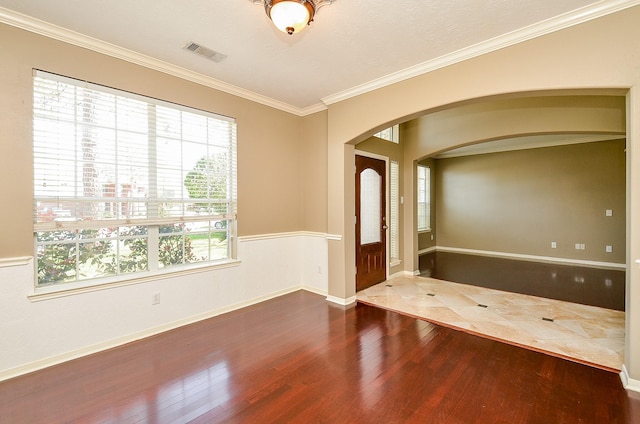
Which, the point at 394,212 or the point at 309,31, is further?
the point at 394,212

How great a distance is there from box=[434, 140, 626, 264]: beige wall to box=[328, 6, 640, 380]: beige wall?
558 cm

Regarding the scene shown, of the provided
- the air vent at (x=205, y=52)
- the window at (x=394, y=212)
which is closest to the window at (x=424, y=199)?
the window at (x=394, y=212)

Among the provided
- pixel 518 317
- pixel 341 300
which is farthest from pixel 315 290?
pixel 518 317

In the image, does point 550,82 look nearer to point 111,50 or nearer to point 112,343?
point 111,50

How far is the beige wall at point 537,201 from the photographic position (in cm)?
629

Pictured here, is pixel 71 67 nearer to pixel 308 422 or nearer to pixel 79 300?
pixel 79 300

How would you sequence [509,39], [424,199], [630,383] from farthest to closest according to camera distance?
[424,199], [509,39], [630,383]

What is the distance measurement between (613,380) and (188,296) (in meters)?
4.23

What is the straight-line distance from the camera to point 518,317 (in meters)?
3.57

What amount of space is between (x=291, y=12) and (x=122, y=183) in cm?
242

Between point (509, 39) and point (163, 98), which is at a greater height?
point (509, 39)

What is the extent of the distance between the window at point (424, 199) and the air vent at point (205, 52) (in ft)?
21.1

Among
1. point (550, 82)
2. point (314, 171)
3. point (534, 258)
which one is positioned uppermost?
point (550, 82)

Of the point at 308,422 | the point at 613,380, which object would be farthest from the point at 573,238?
the point at 308,422
